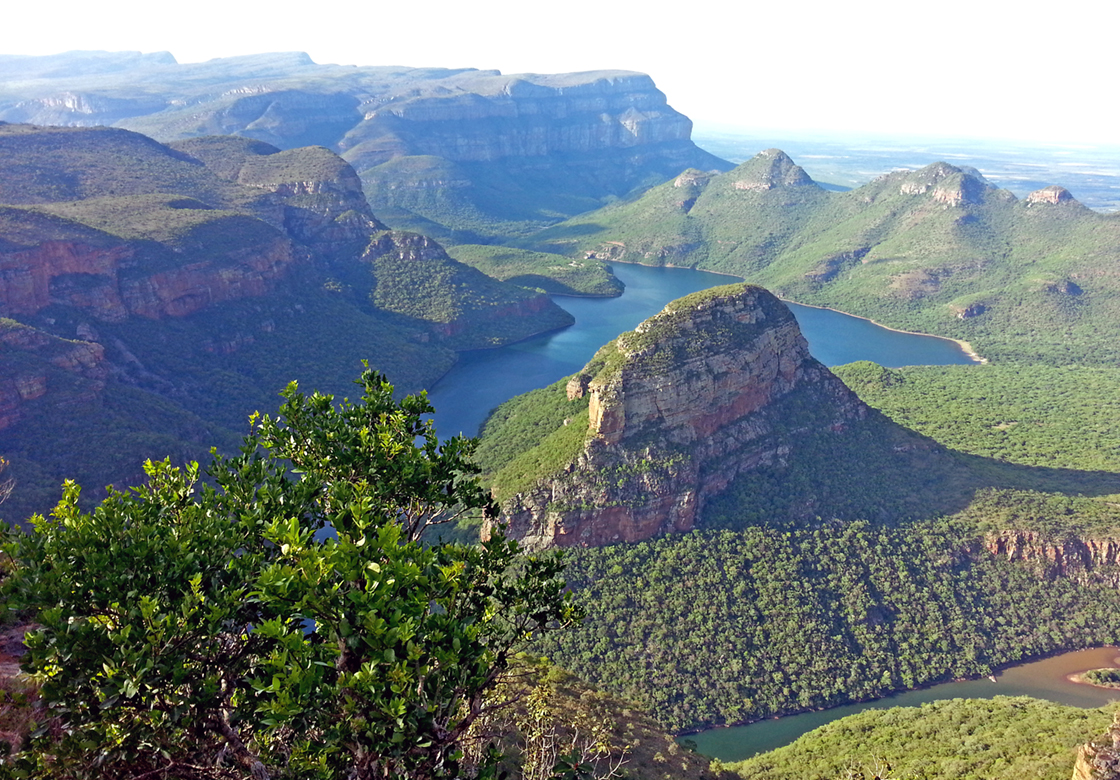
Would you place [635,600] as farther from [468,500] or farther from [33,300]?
[33,300]

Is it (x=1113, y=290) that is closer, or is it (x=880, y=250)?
(x=1113, y=290)

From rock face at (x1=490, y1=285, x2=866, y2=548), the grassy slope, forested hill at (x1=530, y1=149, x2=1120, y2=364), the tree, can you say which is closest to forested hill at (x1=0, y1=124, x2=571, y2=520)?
rock face at (x1=490, y1=285, x2=866, y2=548)

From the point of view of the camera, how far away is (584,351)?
13775 centimetres

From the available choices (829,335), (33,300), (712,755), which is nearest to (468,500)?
(712,755)

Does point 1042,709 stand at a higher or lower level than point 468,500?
lower

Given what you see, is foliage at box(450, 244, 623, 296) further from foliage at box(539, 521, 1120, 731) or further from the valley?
foliage at box(539, 521, 1120, 731)

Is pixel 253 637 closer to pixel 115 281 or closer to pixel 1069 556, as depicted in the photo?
pixel 1069 556

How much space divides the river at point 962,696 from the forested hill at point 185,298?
184 ft

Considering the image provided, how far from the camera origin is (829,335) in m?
151

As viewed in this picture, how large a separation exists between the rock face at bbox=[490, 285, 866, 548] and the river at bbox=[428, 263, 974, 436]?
36766 mm

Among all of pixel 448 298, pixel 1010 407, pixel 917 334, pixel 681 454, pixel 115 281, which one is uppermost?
pixel 115 281

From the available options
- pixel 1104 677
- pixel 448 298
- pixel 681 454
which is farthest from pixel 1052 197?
pixel 681 454

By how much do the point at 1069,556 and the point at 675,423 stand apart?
3716cm

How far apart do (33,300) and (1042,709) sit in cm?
10582
